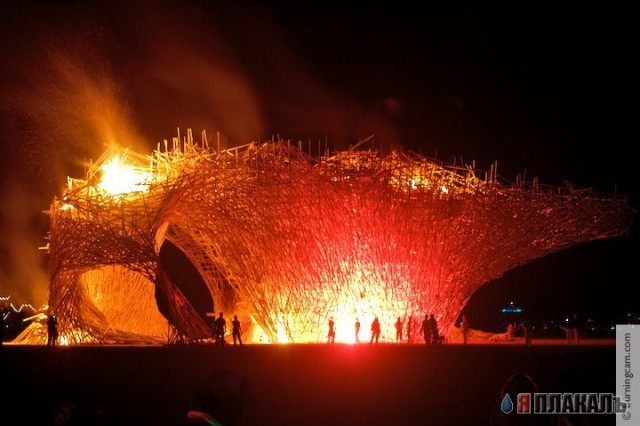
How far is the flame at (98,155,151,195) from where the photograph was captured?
32250 millimetres

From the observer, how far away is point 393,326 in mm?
30547

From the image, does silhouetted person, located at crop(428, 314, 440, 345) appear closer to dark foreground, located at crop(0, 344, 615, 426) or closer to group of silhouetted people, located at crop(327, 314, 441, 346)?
group of silhouetted people, located at crop(327, 314, 441, 346)

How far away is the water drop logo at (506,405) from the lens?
8297mm

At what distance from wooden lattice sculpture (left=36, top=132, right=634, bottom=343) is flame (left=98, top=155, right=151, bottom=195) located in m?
1.23

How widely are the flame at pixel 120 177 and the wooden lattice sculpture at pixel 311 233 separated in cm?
123

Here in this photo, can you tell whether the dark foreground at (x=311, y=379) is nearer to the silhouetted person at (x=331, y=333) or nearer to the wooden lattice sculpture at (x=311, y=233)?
the silhouetted person at (x=331, y=333)

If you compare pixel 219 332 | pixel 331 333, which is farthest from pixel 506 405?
pixel 331 333

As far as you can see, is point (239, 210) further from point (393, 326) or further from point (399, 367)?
point (399, 367)

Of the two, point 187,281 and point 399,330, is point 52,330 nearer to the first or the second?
point 399,330

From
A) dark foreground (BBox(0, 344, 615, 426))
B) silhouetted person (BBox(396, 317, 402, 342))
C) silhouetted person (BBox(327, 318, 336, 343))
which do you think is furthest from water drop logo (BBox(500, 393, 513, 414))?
silhouetted person (BBox(396, 317, 402, 342))

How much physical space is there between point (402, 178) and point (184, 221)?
8587 mm

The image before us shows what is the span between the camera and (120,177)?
33.0 m

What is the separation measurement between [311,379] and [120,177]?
17211 millimetres

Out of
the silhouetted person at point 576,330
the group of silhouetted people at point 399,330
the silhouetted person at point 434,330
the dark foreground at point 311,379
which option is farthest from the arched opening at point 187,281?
the dark foreground at point 311,379
